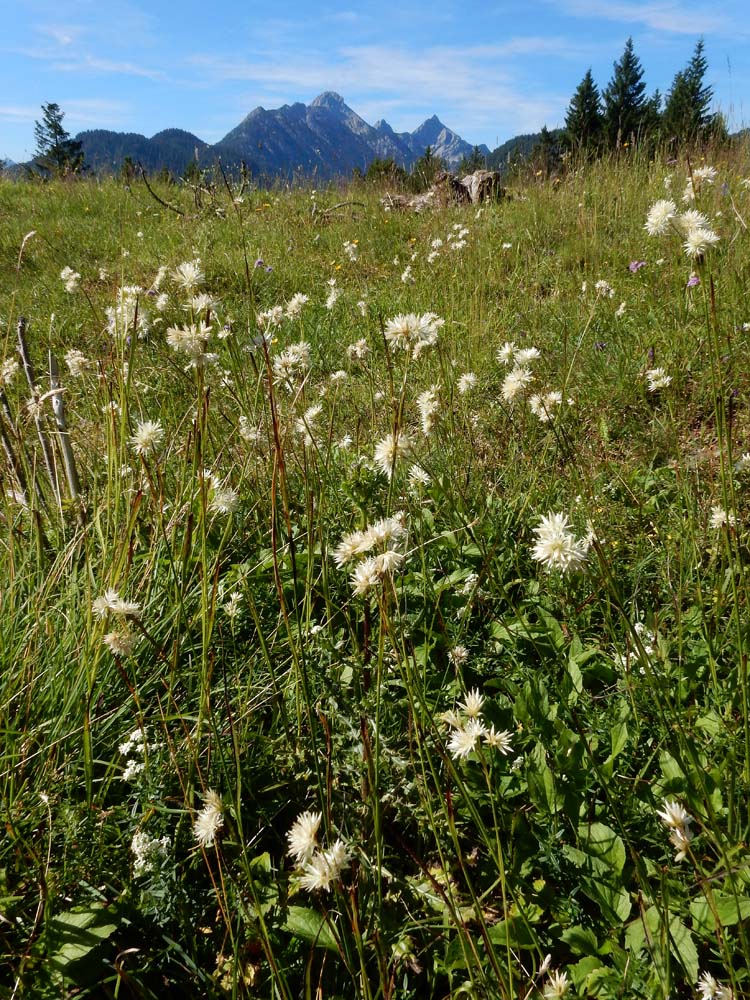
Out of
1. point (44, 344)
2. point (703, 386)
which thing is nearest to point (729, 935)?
point (703, 386)

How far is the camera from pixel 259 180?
886 centimetres

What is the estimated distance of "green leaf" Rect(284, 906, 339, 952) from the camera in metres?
1.09

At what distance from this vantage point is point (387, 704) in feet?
4.76

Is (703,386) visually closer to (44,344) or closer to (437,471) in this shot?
(437,471)

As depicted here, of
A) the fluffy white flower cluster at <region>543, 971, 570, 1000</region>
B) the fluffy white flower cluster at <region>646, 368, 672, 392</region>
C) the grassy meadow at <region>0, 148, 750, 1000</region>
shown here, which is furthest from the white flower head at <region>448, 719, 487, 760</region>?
the fluffy white flower cluster at <region>646, 368, 672, 392</region>

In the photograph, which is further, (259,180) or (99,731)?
(259,180)

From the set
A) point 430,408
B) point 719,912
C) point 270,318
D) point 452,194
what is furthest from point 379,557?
point 452,194

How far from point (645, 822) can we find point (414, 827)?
466 millimetres

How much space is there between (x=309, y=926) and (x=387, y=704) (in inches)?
18.0

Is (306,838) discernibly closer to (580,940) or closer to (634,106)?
(580,940)

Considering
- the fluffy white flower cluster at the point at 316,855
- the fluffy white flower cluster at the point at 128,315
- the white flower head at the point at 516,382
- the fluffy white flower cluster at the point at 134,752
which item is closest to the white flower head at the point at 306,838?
the fluffy white flower cluster at the point at 316,855

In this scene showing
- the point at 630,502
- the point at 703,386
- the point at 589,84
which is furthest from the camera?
the point at 589,84

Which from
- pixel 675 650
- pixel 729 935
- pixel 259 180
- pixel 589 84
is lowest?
pixel 729 935

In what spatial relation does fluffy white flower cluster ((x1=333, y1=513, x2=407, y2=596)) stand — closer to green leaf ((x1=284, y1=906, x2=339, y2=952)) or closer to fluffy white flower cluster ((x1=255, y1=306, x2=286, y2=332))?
green leaf ((x1=284, y1=906, x2=339, y2=952))
